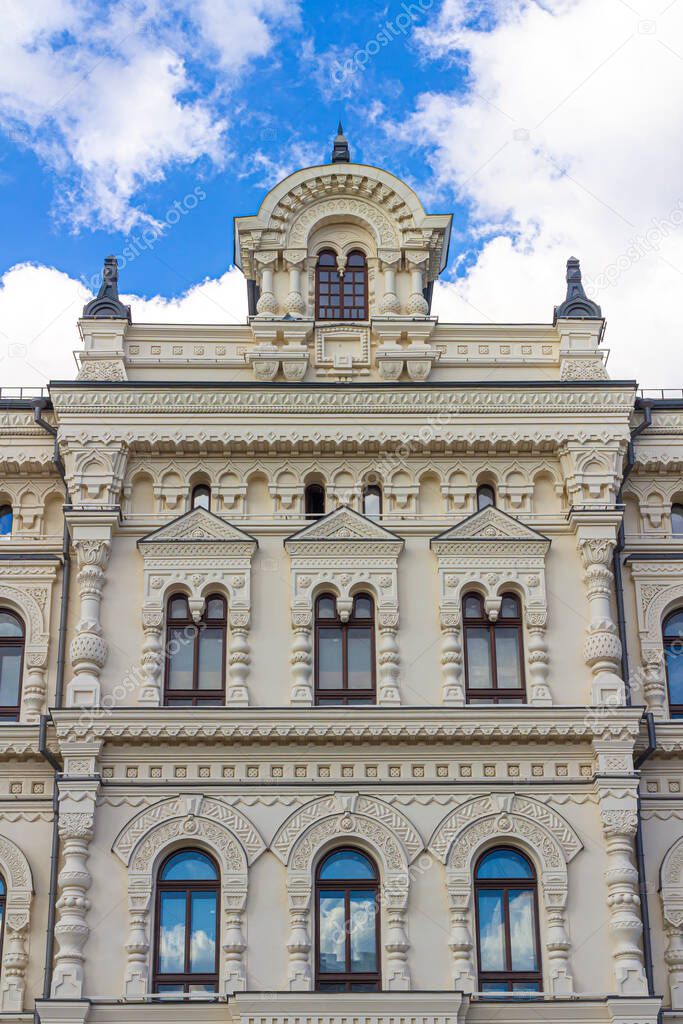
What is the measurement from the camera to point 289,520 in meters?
25.5

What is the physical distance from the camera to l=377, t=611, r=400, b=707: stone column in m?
24.0

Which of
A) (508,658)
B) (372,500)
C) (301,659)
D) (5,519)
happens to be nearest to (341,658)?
(301,659)

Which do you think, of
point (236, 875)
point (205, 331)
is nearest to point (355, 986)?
point (236, 875)

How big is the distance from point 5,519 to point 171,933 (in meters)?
7.38

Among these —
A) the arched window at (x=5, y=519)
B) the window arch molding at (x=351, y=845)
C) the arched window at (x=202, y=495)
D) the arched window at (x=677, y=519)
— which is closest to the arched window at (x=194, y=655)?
the arched window at (x=202, y=495)

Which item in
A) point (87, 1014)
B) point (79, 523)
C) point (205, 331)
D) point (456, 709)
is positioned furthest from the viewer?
point (205, 331)

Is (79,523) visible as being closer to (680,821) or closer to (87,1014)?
(87,1014)

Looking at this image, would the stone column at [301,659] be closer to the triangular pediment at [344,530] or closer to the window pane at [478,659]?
the triangular pediment at [344,530]

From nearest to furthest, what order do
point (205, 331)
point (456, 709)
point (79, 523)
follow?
point (456, 709), point (79, 523), point (205, 331)

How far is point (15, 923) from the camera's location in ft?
75.3

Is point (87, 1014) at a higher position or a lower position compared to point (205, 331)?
lower

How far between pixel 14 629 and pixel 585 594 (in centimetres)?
855

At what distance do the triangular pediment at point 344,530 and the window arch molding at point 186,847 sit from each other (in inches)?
168

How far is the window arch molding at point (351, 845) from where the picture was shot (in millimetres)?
22328
